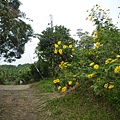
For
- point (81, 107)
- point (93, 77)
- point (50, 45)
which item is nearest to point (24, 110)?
point (81, 107)

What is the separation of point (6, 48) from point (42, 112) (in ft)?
28.2

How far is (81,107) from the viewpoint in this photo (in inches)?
129

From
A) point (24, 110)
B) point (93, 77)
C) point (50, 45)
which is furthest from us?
point (50, 45)

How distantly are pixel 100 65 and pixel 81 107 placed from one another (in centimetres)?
77

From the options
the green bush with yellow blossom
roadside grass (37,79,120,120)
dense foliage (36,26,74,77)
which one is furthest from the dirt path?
dense foliage (36,26,74,77)

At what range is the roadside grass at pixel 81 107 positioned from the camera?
2.90 meters

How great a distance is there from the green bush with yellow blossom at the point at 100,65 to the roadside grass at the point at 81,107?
0.13 meters

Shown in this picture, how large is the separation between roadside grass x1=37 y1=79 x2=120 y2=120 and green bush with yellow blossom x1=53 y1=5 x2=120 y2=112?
0.13m

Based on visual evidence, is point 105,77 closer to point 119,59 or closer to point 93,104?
point 119,59

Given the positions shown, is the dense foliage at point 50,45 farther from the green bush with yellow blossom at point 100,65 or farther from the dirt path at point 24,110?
the green bush with yellow blossom at point 100,65

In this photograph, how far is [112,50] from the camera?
321 cm

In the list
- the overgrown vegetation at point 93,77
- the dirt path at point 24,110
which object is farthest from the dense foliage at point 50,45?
the overgrown vegetation at point 93,77

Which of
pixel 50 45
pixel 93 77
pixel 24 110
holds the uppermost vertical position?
pixel 50 45

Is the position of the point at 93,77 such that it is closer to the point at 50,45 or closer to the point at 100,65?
the point at 100,65
